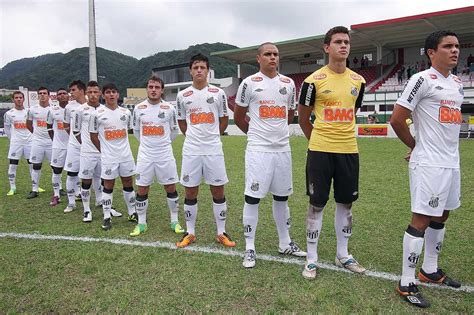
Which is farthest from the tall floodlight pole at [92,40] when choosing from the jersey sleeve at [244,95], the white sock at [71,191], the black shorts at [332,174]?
the black shorts at [332,174]

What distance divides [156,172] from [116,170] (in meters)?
0.81

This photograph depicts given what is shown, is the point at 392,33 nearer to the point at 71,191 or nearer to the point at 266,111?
the point at 71,191

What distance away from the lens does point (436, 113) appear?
354cm

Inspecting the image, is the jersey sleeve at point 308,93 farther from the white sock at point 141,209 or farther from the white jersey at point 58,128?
the white jersey at point 58,128

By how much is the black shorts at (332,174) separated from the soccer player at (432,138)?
611 mm

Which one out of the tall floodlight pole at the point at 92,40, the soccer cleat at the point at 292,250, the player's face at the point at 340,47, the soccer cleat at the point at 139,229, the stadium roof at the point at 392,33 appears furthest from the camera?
the stadium roof at the point at 392,33

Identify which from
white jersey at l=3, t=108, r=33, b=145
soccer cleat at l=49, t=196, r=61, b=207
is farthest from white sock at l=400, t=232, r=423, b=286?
white jersey at l=3, t=108, r=33, b=145

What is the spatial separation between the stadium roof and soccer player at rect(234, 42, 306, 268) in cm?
3028

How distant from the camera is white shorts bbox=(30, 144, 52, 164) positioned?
8.82 m

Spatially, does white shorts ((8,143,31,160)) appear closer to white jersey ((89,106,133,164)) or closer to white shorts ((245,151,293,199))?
white jersey ((89,106,133,164))

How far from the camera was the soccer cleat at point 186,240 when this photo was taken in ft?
16.9

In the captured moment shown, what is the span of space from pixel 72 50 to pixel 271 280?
127379 millimetres

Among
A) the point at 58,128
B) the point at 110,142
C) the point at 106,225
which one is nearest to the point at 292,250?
the point at 106,225

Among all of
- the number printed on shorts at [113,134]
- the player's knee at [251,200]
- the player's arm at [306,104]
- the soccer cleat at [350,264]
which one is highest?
the player's arm at [306,104]
